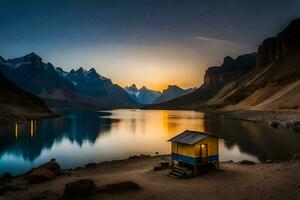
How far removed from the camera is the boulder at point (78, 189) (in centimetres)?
2244

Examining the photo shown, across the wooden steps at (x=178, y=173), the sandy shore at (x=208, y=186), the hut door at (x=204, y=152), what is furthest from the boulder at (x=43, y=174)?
the hut door at (x=204, y=152)

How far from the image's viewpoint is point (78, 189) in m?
22.8

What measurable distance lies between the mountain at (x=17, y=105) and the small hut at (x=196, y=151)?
92166mm

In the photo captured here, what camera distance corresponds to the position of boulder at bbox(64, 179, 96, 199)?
2244cm

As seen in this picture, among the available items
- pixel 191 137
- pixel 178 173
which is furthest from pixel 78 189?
pixel 191 137

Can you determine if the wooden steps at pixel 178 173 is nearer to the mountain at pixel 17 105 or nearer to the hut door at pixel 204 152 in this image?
→ the hut door at pixel 204 152

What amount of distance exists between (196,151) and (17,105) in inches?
5077

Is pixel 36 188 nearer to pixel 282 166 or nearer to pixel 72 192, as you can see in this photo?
pixel 72 192

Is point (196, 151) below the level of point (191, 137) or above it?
below

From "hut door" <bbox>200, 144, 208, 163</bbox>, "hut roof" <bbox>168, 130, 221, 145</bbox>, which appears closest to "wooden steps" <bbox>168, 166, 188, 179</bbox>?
"hut door" <bbox>200, 144, 208, 163</bbox>

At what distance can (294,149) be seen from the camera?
50.8 meters

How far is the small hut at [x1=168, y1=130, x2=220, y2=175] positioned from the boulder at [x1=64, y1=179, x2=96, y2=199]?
10.5 m

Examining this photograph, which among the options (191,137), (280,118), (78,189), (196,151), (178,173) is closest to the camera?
(78,189)

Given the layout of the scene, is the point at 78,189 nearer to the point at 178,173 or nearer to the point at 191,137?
the point at 178,173
